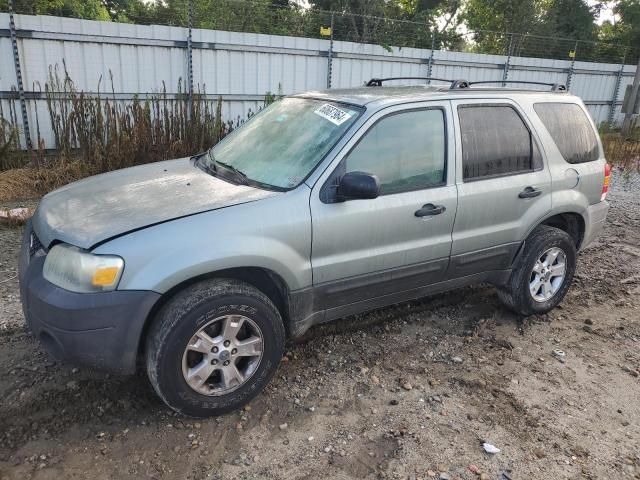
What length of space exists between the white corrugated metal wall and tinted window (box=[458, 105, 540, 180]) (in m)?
6.06

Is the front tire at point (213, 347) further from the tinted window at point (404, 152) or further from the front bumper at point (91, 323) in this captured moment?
the tinted window at point (404, 152)

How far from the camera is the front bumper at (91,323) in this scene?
8.21 ft

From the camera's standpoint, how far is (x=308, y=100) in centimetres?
375

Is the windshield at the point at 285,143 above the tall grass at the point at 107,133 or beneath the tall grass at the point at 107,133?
above

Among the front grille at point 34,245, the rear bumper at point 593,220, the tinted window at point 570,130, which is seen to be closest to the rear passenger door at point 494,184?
the tinted window at point 570,130

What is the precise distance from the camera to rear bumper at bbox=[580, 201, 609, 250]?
14.3 feet

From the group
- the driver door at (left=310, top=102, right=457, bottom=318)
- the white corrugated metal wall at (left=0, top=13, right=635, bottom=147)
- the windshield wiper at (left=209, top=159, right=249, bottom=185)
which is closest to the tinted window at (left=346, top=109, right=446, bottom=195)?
the driver door at (left=310, top=102, right=457, bottom=318)

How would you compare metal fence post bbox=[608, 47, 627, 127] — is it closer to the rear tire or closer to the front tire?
the rear tire

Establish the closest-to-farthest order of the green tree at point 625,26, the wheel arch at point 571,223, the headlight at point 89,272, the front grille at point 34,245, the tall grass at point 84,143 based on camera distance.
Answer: the headlight at point 89,272 < the front grille at point 34,245 < the wheel arch at point 571,223 < the tall grass at point 84,143 < the green tree at point 625,26

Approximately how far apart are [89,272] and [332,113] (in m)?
1.82

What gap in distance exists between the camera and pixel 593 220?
4.41m

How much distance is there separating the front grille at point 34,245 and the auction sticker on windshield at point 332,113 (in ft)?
6.25

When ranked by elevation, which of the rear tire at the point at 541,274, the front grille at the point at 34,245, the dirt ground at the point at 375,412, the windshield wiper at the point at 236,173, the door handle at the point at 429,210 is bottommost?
the dirt ground at the point at 375,412

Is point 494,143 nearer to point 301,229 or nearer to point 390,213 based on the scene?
point 390,213
